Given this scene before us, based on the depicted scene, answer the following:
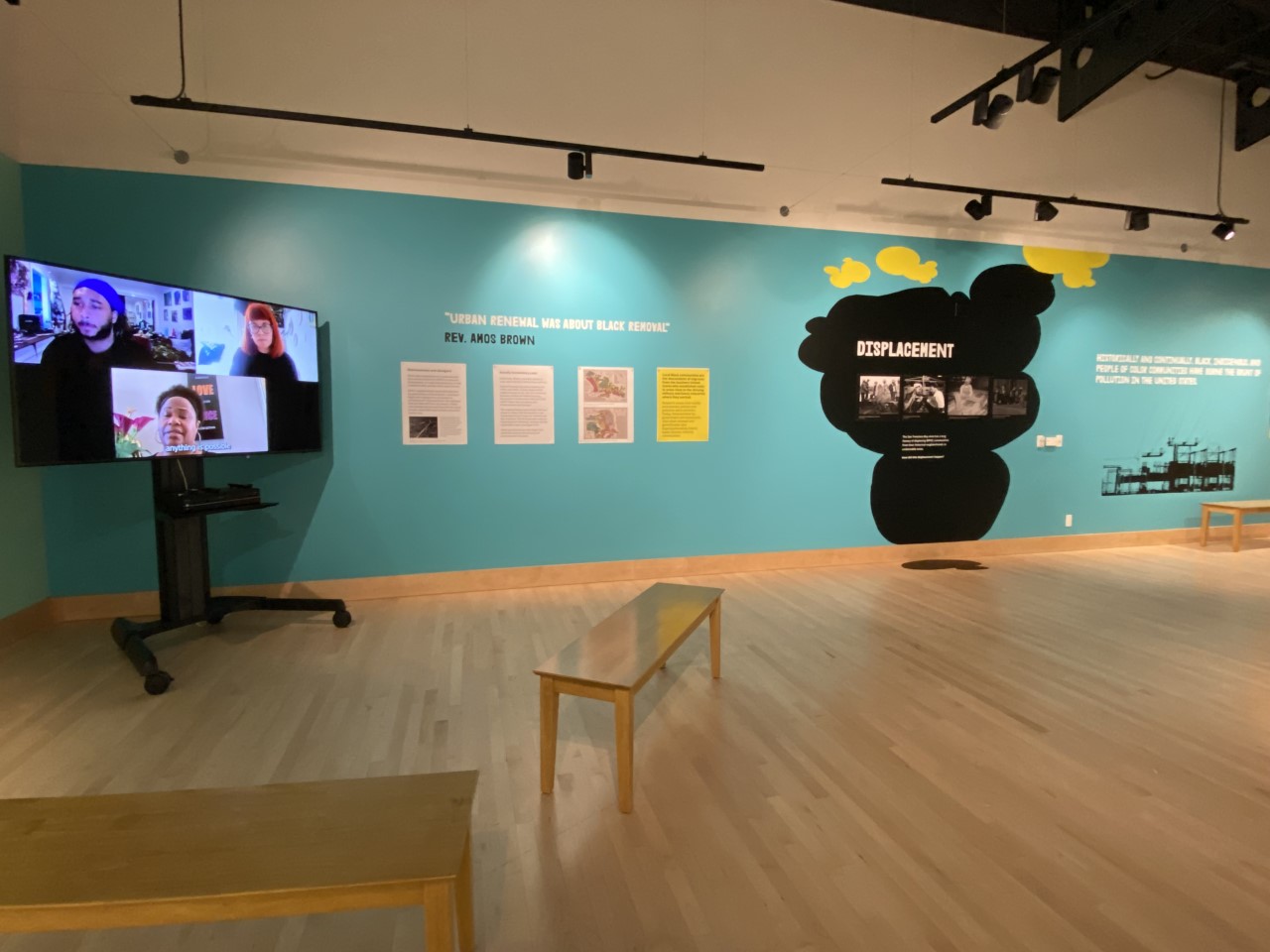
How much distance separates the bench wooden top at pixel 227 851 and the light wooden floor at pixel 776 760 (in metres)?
0.12

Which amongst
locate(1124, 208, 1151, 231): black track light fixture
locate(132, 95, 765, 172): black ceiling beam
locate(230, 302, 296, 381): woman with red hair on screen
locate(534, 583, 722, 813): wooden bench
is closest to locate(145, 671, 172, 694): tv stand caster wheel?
locate(230, 302, 296, 381): woman with red hair on screen

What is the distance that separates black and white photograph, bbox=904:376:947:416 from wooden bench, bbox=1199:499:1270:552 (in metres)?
3.39

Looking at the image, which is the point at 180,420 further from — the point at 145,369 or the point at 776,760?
the point at 776,760

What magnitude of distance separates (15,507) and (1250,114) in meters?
11.4

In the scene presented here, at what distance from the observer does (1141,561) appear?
618 centimetres

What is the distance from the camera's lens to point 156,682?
3.15 m

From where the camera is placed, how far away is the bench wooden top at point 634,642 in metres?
2.23

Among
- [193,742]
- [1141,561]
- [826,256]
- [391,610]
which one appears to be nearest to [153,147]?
[391,610]

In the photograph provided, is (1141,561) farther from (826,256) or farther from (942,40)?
(942,40)

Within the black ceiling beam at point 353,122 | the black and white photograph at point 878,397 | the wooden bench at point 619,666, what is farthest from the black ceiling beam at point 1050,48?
the wooden bench at point 619,666

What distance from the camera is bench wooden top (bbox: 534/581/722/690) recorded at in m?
2.23

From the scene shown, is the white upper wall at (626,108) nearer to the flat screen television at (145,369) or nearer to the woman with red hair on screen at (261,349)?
the woman with red hair on screen at (261,349)

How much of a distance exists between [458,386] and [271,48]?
8.38 feet

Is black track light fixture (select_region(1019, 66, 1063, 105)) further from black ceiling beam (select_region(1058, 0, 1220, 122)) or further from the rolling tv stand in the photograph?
the rolling tv stand
